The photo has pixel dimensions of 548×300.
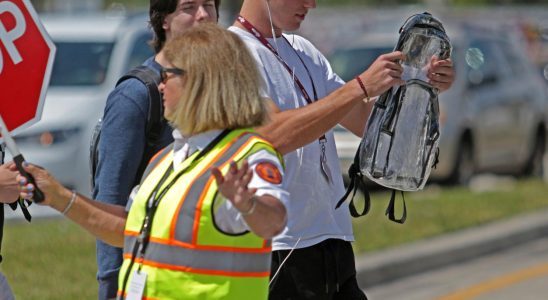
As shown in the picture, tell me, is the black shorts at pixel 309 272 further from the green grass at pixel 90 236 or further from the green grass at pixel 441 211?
the green grass at pixel 441 211

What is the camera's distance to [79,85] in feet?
45.8

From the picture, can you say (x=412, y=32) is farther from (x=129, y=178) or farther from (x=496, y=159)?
(x=496, y=159)

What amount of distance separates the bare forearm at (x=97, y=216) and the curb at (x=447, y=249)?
654 cm

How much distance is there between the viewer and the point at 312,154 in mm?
4402

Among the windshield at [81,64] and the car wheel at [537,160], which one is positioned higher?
the windshield at [81,64]

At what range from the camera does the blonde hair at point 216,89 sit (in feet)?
11.2

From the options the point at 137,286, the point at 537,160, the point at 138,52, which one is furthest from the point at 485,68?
the point at 137,286

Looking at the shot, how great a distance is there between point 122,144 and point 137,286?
3.02 feet

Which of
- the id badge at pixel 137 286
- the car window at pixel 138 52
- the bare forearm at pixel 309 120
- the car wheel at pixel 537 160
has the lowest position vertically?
the car wheel at pixel 537 160

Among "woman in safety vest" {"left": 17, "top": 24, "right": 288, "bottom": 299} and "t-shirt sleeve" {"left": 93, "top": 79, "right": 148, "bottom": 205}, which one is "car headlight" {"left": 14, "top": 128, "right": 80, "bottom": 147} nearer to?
"t-shirt sleeve" {"left": 93, "top": 79, "right": 148, "bottom": 205}

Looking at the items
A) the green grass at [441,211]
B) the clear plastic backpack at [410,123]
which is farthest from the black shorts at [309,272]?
the green grass at [441,211]

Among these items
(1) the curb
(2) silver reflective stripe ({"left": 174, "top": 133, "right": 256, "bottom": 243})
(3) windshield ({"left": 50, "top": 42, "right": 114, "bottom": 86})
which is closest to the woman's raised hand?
(2) silver reflective stripe ({"left": 174, "top": 133, "right": 256, "bottom": 243})

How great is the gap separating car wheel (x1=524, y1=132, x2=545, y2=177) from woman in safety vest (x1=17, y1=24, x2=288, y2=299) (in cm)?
1495

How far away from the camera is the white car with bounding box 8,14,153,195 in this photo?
13.4 m
